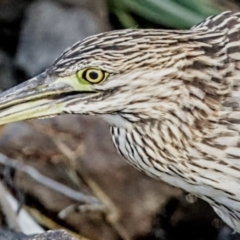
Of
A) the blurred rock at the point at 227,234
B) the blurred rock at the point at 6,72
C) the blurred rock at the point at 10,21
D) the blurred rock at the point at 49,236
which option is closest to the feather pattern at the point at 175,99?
the blurred rock at the point at 49,236

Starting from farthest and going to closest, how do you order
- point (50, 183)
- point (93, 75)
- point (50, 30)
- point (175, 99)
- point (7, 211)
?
point (50, 30), point (50, 183), point (7, 211), point (175, 99), point (93, 75)

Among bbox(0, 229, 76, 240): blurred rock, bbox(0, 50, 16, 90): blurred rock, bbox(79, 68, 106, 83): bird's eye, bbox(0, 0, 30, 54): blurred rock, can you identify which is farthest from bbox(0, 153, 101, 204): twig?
bbox(79, 68, 106, 83): bird's eye

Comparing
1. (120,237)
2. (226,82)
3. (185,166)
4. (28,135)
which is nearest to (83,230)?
(120,237)

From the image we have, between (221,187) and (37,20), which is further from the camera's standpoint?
(37,20)

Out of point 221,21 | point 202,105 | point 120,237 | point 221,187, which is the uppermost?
point 221,21

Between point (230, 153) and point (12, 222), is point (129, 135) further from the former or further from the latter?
point (12, 222)

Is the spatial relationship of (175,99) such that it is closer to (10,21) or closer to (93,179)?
(93,179)

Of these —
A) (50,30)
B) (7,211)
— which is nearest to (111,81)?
(7,211)
